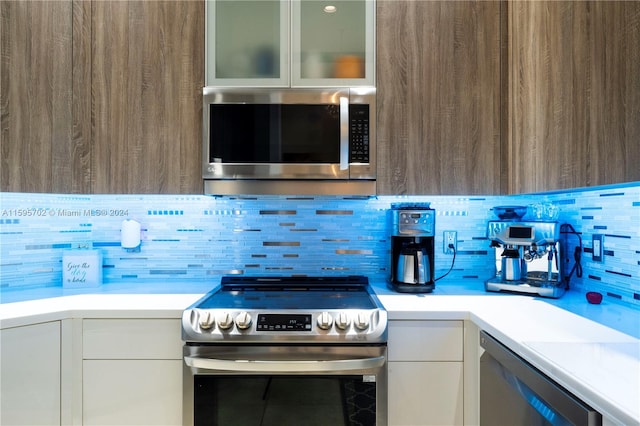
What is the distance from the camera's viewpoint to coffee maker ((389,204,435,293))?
164cm

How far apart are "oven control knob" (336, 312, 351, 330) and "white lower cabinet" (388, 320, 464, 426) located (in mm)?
175

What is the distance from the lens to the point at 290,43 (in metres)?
1.60

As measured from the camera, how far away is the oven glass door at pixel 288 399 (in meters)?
1.32

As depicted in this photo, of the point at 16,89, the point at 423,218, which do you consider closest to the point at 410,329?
the point at 423,218

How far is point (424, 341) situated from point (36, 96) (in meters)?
1.84

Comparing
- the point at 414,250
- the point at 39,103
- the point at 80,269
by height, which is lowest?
the point at 80,269

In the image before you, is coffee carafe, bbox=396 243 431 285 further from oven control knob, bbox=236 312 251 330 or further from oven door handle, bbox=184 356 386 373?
oven control knob, bbox=236 312 251 330

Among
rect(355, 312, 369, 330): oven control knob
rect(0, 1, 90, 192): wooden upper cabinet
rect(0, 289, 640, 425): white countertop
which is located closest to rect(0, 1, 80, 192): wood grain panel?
rect(0, 1, 90, 192): wooden upper cabinet

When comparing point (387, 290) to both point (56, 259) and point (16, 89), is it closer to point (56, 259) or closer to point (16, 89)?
point (56, 259)

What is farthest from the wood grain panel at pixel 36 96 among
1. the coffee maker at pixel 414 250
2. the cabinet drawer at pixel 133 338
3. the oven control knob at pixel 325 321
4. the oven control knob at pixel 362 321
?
the coffee maker at pixel 414 250

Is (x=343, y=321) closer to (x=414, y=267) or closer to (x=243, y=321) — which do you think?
(x=243, y=321)

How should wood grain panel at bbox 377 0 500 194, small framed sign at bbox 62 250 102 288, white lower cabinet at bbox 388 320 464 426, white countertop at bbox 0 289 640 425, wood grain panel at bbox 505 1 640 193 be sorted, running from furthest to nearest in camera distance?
small framed sign at bbox 62 250 102 288
wood grain panel at bbox 377 0 500 194
white lower cabinet at bbox 388 320 464 426
wood grain panel at bbox 505 1 640 193
white countertop at bbox 0 289 640 425

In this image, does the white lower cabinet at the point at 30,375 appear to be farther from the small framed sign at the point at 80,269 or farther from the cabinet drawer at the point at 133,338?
the small framed sign at the point at 80,269

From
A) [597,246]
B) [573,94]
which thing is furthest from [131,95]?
[597,246]
